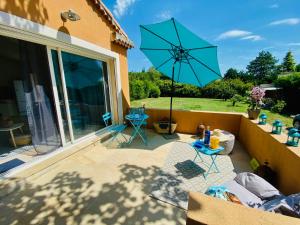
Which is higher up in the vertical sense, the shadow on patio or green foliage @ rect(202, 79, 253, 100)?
green foliage @ rect(202, 79, 253, 100)

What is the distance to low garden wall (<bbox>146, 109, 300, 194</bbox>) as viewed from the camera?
7.64ft

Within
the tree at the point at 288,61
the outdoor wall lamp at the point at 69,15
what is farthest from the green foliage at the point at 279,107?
the tree at the point at 288,61

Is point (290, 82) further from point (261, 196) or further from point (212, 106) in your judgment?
point (261, 196)

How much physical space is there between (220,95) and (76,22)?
1684cm

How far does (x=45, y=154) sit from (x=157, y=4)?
565cm

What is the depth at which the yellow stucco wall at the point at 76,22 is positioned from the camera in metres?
2.71

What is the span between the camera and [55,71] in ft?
11.7

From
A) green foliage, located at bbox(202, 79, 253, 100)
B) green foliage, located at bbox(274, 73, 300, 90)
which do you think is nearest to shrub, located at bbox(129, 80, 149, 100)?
green foliage, located at bbox(202, 79, 253, 100)

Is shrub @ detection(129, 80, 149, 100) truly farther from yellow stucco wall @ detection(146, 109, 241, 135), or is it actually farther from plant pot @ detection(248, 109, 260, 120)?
plant pot @ detection(248, 109, 260, 120)

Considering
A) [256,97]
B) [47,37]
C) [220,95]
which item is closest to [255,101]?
[256,97]

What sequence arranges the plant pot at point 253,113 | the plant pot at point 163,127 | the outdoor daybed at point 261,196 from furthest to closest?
the plant pot at point 163,127 → the plant pot at point 253,113 → the outdoor daybed at point 261,196

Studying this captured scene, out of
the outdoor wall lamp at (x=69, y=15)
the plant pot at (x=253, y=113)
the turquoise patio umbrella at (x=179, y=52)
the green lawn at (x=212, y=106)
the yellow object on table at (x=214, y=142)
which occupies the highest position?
the outdoor wall lamp at (x=69, y=15)

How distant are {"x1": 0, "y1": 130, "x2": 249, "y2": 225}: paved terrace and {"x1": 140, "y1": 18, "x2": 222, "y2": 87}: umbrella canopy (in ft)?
8.99

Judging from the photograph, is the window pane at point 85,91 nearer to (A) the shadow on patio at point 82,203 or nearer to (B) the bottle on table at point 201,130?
(A) the shadow on patio at point 82,203
